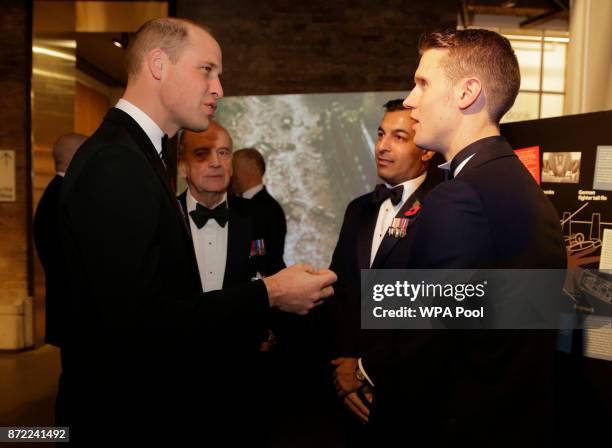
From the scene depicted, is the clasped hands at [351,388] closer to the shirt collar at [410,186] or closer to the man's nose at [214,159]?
the shirt collar at [410,186]

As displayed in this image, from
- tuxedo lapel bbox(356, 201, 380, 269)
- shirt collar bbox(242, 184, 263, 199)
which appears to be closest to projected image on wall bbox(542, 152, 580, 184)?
tuxedo lapel bbox(356, 201, 380, 269)

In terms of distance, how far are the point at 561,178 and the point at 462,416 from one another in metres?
1.03

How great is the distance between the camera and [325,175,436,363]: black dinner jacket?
2.04 meters

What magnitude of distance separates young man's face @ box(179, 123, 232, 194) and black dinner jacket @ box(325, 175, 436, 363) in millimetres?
651

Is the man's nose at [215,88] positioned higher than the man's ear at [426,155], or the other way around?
the man's nose at [215,88]

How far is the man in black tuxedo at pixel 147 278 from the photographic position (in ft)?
4.18

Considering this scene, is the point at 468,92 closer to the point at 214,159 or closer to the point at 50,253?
the point at 214,159

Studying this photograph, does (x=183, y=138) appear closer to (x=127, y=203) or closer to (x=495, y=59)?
(x=127, y=203)

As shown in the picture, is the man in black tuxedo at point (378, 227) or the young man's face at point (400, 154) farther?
the young man's face at point (400, 154)

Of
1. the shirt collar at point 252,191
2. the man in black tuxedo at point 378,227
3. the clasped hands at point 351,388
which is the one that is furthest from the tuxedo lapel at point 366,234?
the shirt collar at point 252,191

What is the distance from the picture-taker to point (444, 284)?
128 cm

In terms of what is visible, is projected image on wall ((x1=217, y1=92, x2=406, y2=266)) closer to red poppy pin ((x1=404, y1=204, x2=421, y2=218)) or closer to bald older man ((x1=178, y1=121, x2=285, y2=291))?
bald older man ((x1=178, y1=121, x2=285, y2=291))

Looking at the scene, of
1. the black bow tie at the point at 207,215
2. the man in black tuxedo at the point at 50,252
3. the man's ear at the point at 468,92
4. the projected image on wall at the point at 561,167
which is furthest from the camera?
the man in black tuxedo at the point at 50,252

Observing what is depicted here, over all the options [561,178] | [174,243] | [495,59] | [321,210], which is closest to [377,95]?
[321,210]
